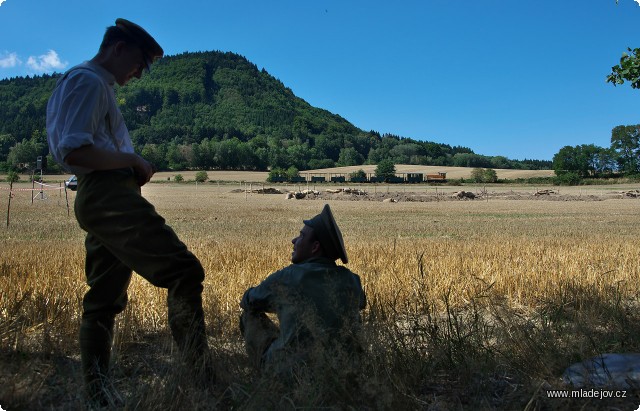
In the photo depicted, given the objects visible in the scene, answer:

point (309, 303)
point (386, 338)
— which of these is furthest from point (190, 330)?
point (386, 338)

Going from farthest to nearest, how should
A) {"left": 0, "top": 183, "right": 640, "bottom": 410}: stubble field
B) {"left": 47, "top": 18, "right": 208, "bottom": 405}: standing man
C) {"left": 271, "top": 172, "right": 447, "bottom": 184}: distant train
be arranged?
{"left": 271, "top": 172, "right": 447, "bottom": 184}: distant train → {"left": 47, "top": 18, "right": 208, "bottom": 405}: standing man → {"left": 0, "top": 183, "right": 640, "bottom": 410}: stubble field

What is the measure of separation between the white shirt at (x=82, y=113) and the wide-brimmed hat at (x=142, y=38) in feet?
0.76

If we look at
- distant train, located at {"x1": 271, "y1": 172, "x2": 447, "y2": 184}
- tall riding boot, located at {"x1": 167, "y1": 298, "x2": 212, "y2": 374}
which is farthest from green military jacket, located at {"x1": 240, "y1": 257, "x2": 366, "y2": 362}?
distant train, located at {"x1": 271, "y1": 172, "x2": 447, "y2": 184}

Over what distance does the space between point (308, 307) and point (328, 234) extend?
52cm

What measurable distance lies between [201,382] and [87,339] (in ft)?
2.15

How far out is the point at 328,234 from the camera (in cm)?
303

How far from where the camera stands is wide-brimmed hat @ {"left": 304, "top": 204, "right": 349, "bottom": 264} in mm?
3012

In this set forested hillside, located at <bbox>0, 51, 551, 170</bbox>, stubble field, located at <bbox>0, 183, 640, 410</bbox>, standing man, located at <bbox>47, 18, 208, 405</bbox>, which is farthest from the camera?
forested hillside, located at <bbox>0, 51, 551, 170</bbox>


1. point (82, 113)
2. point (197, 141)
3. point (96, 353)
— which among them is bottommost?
point (96, 353)

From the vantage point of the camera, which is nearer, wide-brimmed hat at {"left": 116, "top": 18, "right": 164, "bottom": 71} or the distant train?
wide-brimmed hat at {"left": 116, "top": 18, "right": 164, "bottom": 71}

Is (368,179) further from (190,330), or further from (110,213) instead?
(110,213)

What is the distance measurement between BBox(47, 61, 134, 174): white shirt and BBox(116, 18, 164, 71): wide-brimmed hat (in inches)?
9.1

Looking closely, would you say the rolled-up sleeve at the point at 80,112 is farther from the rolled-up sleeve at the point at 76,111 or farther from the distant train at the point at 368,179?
the distant train at the point at 368,179

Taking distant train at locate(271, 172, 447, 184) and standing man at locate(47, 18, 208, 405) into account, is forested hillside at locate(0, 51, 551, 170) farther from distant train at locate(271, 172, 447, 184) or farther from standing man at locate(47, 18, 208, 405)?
standing man at locate(47, 18, 208, 405)
